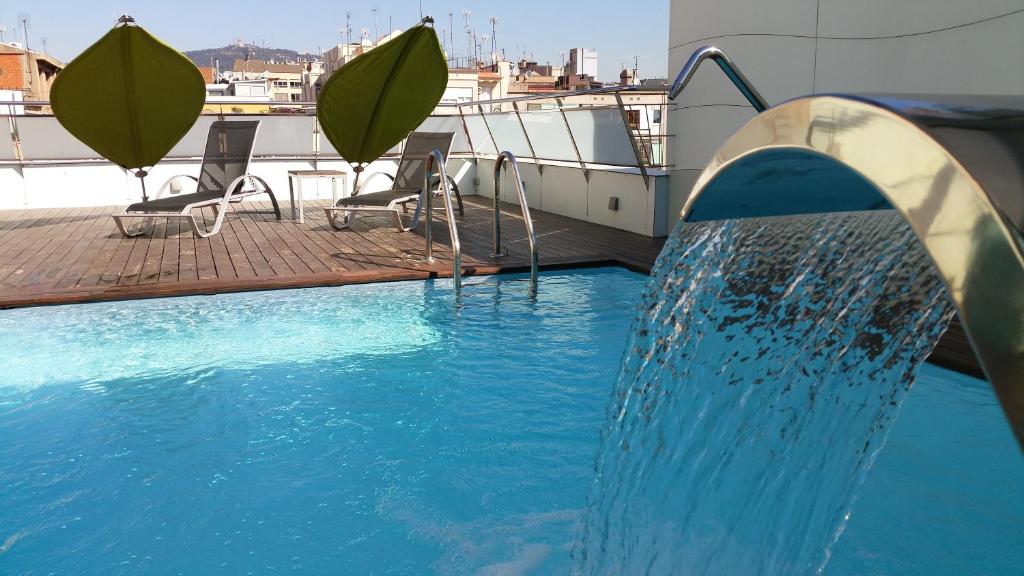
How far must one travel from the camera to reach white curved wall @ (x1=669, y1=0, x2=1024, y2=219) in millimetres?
5055

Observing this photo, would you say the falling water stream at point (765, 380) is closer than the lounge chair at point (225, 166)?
Yes

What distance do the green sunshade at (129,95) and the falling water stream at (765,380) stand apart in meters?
7.76

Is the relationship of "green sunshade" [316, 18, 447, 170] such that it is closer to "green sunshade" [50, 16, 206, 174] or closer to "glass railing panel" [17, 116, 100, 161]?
Result: "green sunshade" [50, 16, 206, 174]

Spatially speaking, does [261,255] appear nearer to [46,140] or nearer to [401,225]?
[401,225]

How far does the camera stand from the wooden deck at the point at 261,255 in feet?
20.1

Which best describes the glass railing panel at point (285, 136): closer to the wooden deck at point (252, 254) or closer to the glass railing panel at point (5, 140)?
the wooden deck at point (252, 254)

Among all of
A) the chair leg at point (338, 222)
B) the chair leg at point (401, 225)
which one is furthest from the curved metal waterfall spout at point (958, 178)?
the chair leg at point (338, 222)

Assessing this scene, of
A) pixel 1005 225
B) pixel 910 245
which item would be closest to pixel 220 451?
pixel 910 245

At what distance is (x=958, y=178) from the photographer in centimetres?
48

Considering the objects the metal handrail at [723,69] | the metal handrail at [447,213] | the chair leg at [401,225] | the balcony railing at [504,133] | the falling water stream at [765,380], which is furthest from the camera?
the chair leg at [401,225]

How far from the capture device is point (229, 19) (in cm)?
12450

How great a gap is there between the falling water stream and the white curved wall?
10.9ft

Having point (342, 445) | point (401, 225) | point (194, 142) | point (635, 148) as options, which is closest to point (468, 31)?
point (194, 142)

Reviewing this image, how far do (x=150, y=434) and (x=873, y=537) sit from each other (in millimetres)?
3140
